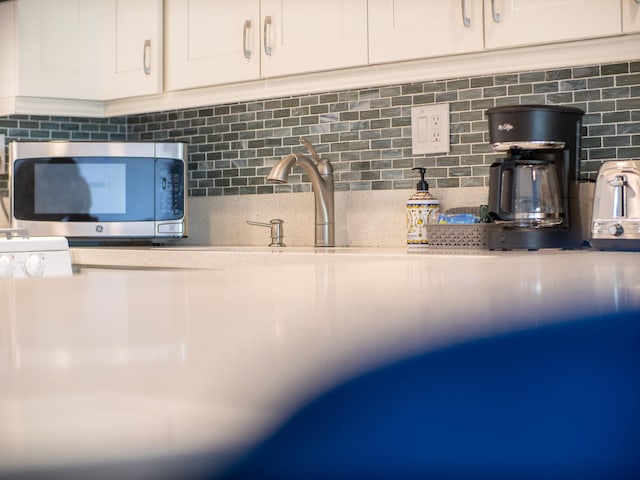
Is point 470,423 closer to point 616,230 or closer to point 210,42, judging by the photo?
point 616,230

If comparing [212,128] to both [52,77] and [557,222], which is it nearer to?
[52,77]

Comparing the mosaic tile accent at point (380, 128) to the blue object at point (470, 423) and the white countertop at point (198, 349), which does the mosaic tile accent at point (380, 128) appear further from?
the blue object at point (470, 423)

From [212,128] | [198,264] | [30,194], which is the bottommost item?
[198,264]

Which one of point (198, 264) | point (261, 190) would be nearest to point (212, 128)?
point (261, 190)

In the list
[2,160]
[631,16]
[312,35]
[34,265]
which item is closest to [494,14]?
[631,16]

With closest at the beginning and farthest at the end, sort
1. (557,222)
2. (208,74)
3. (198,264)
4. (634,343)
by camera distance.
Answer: (634,343) → (557,222) → (198,264) → (208,74)

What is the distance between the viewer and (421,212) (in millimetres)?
2604

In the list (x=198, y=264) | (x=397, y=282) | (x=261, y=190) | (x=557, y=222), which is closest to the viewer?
(x=397, y=282)

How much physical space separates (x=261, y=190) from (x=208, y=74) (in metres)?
0.51

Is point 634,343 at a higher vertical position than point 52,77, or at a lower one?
lower

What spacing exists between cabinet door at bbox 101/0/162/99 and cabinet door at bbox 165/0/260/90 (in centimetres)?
5

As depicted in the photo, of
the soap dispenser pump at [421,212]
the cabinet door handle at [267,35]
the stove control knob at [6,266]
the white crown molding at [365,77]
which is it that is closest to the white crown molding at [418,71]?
the white crown molding at [365,77]

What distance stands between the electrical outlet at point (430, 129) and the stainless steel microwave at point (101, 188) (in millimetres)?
837

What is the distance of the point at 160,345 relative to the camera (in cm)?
24
